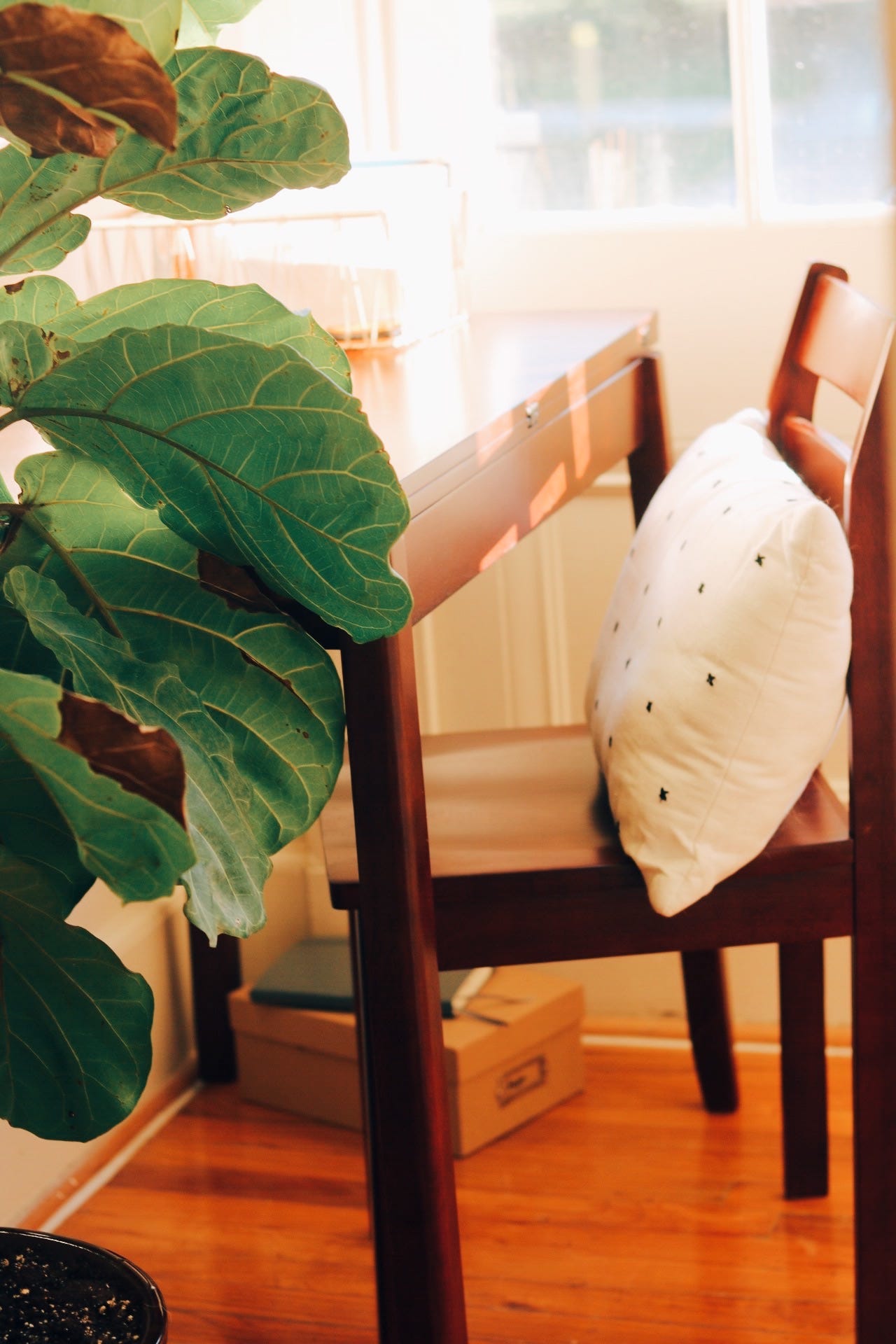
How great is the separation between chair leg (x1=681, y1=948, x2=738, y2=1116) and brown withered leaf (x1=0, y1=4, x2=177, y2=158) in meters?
1.29

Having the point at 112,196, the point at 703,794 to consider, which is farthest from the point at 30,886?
the point at 703,794

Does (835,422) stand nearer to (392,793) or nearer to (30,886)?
(392,793)

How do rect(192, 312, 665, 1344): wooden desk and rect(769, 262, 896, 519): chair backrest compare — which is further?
rect(769, 262, 896, 519): chair backrest

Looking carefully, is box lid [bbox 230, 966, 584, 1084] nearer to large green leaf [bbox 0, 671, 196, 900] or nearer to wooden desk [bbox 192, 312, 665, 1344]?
wooden desk [bbox 192, 312, 665, 1344]

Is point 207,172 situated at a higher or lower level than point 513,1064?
higher

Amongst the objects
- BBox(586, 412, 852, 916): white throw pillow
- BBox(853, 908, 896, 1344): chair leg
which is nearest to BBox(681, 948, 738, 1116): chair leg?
BBox(853, 908, 896, 1344): chair leg

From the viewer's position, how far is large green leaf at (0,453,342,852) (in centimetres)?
64

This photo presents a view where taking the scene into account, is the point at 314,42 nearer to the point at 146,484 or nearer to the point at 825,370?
the point at 825,370

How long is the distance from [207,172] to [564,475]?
0.64 m

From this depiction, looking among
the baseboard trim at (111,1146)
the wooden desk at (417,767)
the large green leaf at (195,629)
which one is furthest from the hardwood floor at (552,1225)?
the large green leaf at (195,629)

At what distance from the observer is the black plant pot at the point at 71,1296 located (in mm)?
600

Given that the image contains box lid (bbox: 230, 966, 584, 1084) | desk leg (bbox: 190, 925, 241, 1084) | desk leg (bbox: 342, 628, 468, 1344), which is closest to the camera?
desk leg (bbox: 342, 628, 468, 1344)

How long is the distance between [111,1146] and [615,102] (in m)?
1.37

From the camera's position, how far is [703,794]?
1017 mm
